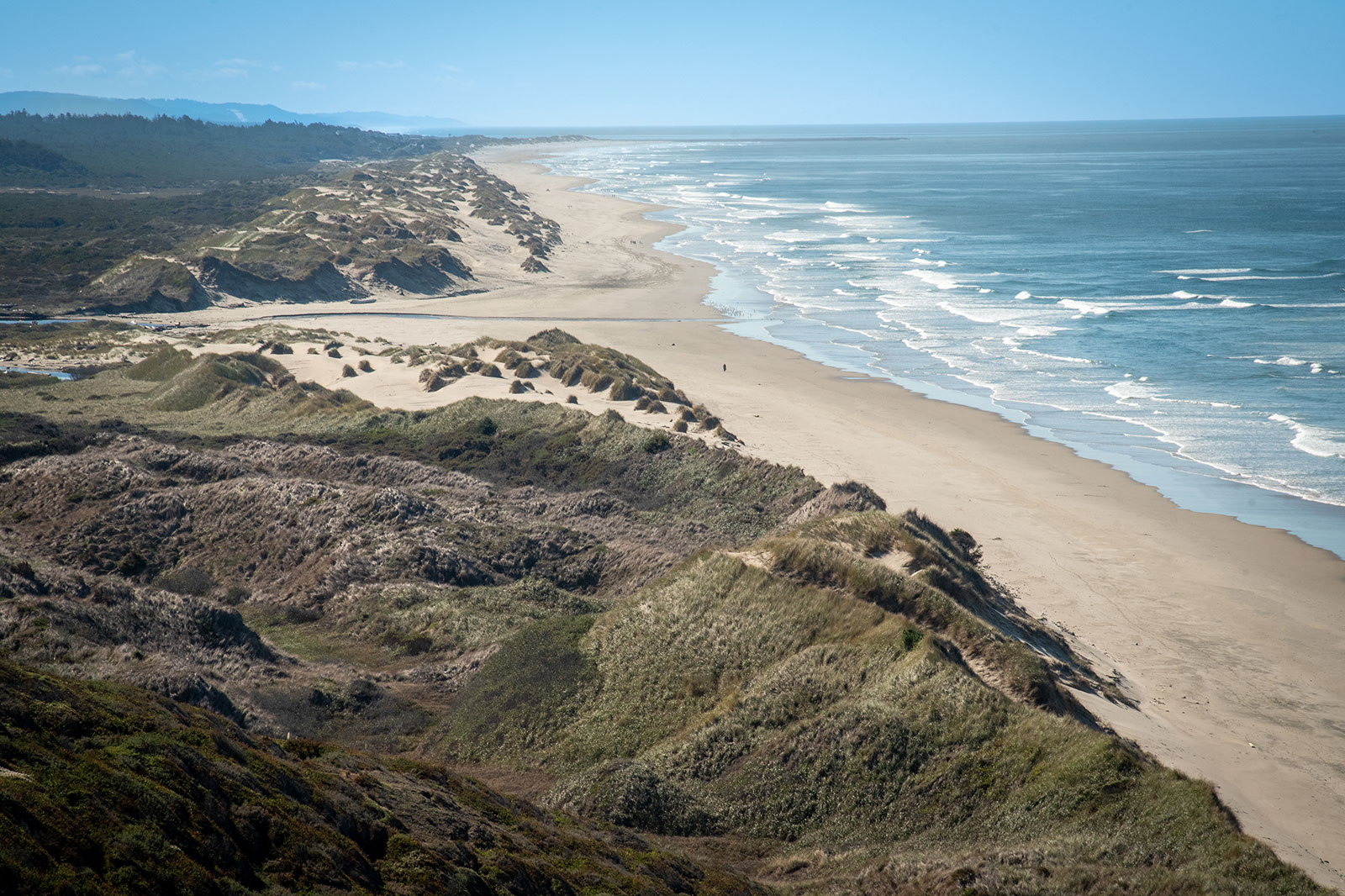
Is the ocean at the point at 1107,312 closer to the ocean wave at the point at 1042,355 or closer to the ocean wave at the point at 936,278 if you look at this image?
the ocean wave at the point at 1042,355

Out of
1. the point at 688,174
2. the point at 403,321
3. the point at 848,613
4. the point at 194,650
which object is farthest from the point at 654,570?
the point at 688,174

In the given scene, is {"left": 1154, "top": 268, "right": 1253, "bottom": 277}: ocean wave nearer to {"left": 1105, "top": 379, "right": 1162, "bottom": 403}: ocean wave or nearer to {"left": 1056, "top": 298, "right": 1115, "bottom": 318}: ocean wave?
{"left": 1056, "top": 298, "right": 1115, "bottom": 318}: ocean wave

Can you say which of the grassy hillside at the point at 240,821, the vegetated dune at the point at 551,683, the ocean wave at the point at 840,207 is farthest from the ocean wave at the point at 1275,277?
the grassy hillside at the point at 240,821

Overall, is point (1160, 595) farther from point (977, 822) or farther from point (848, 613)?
point (977, 822)

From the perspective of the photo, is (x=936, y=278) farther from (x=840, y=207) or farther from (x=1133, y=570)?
(x=840, y=207)

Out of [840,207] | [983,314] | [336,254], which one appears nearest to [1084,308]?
[983,314]

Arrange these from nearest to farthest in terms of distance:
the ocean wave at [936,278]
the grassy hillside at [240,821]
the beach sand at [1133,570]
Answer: the grassy hillside at [240,821], the beach sand at [1133,570], the ocean wave at [936,278]

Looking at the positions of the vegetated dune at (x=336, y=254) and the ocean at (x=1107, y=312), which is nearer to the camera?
the ocean at (x=1107, y=312)
